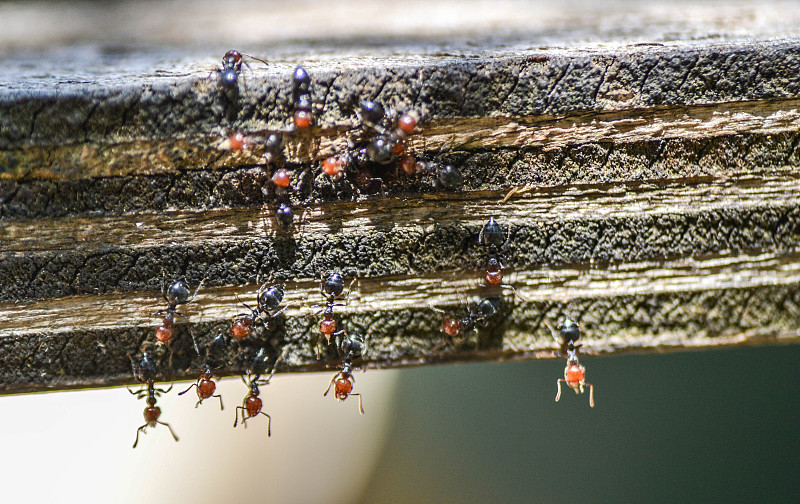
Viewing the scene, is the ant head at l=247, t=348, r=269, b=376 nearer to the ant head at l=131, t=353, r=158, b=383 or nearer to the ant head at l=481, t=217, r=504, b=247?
the ant head at l=131, t=353, r=158, b=383

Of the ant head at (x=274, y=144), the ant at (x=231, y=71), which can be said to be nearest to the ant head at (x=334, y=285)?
the ant head at (x=274, y=144)

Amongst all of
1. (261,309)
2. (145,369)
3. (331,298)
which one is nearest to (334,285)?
(331,298)

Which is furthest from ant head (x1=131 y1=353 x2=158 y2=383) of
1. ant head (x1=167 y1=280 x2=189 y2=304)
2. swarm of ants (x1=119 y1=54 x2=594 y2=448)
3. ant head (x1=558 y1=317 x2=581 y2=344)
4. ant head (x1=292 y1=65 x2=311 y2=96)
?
ant head (x1=558 y1=317 x2=581 y2=344)

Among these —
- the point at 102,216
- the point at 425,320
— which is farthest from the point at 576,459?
the point at 102,216

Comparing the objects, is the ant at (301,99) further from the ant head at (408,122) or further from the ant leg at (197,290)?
the ant leg at (197,290)

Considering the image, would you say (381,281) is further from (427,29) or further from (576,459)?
(576,459)
